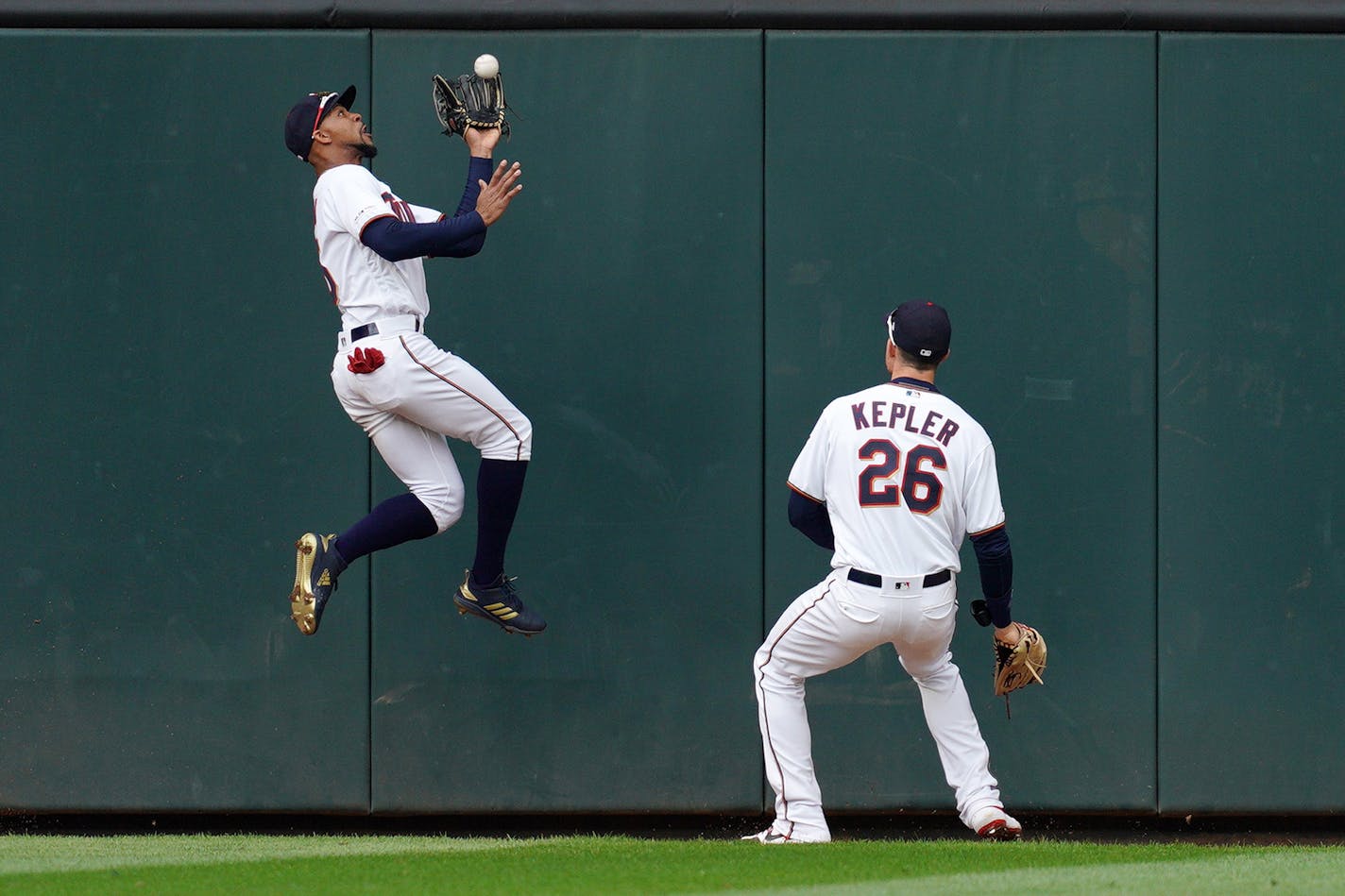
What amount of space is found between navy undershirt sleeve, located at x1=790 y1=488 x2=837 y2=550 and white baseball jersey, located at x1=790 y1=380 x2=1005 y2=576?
0.28ft

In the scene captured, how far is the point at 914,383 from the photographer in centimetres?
480

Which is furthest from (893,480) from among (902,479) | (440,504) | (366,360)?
(366,360)

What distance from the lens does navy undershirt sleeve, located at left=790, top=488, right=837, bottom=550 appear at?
4.83 meters

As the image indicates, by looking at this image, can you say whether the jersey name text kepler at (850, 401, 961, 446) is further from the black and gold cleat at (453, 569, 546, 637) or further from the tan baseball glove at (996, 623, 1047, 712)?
the black and gold cleat at (453, 569, 546, 637)

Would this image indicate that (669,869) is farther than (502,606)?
No

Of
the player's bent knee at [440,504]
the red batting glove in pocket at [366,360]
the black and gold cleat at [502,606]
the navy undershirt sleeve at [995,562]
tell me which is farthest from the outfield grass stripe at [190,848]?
the navy undershirt sleeve at [995,562]

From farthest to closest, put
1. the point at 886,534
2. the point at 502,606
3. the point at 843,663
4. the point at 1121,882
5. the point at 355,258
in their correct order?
the point at 502,606 < the point at 355,258 < the point at 843,663 < the point at 886,534 < the point at 1121,882

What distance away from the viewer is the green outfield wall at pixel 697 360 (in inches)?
227

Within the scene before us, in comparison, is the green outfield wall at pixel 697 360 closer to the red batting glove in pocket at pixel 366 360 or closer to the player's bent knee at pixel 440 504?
the player's bent knee at pixel 440 504

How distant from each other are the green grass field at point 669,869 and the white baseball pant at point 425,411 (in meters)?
1.22

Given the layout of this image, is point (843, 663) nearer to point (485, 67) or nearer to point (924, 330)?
point (924, 330)

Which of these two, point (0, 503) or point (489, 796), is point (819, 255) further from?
point (0, 503)

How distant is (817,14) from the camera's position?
18.9 ft

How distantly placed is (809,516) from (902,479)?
34 centimetres
